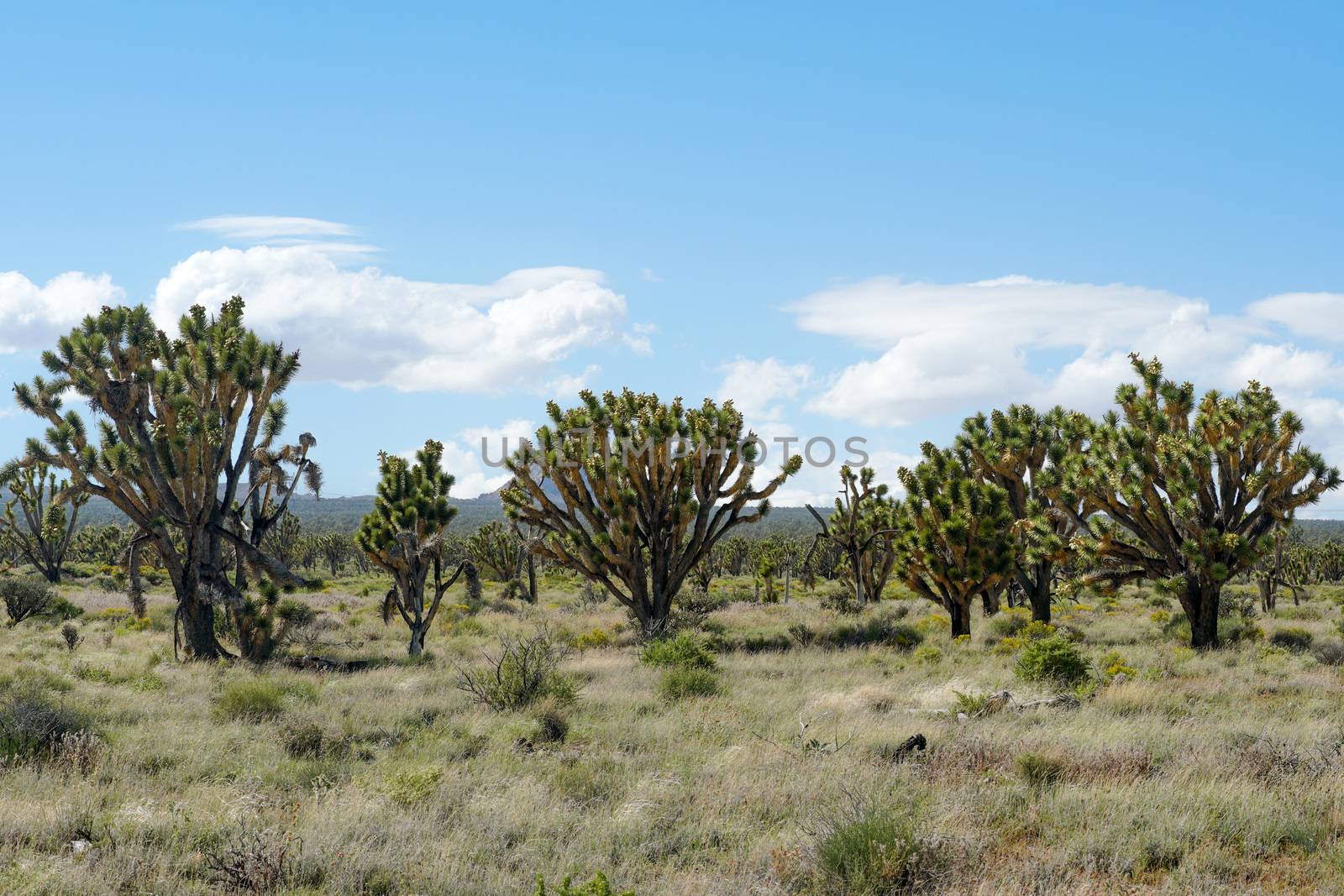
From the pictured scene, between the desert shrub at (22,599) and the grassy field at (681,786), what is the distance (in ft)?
33.6

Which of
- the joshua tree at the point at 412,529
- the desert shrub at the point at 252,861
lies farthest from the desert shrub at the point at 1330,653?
the desert shrub at the point at 252,861

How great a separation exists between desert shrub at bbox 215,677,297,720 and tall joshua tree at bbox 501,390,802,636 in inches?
363

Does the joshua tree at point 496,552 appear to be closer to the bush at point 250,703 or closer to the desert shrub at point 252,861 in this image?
the bush at point 250,703

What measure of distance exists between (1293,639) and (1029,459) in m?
6.89

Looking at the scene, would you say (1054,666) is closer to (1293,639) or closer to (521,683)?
(521,683)

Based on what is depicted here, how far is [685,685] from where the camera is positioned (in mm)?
13383

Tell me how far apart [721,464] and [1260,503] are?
11.2 m

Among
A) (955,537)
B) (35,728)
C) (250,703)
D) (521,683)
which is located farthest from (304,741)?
(955,537)

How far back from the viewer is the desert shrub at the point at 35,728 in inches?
348

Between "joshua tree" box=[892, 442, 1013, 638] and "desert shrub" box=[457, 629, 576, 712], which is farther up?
"joshua tree" box=[892, 442, 1013, 638]

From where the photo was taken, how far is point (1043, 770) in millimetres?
8414

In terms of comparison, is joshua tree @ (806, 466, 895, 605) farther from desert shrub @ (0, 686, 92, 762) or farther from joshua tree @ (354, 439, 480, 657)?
desert shrub @ (0, 686, 92, 762)

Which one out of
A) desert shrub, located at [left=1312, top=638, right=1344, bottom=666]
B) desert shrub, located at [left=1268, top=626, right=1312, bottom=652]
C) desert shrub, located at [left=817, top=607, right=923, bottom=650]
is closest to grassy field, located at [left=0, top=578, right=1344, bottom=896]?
desert shrub, located at [left=1312, top=638, right=1344, bottom=666]

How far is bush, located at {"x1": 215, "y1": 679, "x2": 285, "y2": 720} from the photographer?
1130 centimetres
